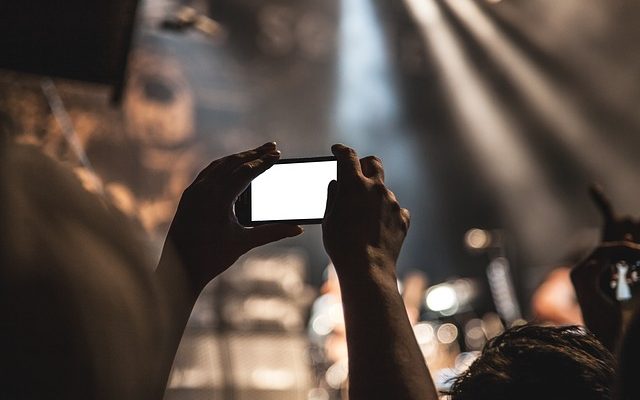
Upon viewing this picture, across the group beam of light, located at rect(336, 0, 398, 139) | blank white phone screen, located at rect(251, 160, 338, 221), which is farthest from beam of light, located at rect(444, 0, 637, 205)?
blank white phone screen, located at rect(251, 160, 338, 221)

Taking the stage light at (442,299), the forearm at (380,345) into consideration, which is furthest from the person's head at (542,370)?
the stage light at (442,299)

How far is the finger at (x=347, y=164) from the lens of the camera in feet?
2.81

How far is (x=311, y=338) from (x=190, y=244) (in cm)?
466

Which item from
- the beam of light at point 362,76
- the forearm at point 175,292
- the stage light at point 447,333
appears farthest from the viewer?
the beam of light at point 362,76

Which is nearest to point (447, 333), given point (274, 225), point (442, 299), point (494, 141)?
point (442, 299)

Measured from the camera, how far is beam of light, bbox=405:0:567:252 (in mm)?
5770

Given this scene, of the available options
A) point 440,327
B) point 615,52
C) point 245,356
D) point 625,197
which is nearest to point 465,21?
point 615,52

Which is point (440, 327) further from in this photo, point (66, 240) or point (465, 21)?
point (66, 240)

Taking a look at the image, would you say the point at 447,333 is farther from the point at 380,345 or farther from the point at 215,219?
the point at 380,345

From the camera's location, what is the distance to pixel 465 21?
5.12 meters

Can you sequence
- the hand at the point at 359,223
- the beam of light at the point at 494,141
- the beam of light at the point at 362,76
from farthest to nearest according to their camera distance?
1. the beam of light at the point at 362,76
2. the beam of light at the point at 494,141
3. the hand at the point at 359,223

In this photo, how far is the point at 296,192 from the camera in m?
1.08

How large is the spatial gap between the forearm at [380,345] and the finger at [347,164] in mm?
117

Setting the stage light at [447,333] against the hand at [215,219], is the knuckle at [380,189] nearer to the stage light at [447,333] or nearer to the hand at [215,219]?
the hand at [215,219]
